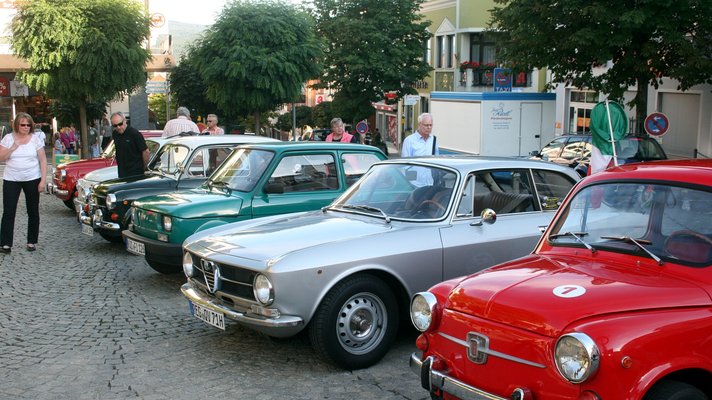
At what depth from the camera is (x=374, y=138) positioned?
4416 cm

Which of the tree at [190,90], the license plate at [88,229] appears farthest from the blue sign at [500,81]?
the license plate at [88,229]

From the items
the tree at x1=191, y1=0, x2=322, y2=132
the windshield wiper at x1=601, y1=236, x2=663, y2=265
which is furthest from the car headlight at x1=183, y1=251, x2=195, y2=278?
the tree at x1=191, y1=0, x2=322, y2=132

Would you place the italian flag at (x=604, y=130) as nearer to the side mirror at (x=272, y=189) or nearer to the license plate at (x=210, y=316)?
the side mirror at (x=272, y=189)

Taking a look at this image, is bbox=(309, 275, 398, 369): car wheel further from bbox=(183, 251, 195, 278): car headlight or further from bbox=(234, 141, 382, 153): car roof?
bbox=(234, 141, 382, 153): car roof

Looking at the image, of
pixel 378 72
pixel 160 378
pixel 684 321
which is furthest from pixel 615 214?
pixel 378 72

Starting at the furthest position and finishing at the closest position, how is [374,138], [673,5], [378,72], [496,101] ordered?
1. [374,138]
2. [378,72]
3. [496,101]
4. [673,5]

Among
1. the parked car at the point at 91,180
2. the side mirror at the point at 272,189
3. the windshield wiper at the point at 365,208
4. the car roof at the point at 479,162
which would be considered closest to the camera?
the windshield wiper at the point at 365,208

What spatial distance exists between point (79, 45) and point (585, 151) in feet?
45.5

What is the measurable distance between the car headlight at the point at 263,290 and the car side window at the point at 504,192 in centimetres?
194

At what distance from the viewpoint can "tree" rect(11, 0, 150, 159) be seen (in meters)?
21.9

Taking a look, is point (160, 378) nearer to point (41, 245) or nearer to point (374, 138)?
point (41, 245)

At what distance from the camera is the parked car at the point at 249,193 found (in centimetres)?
838

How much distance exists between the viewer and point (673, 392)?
3.74m

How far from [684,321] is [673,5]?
60.5 ft
